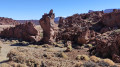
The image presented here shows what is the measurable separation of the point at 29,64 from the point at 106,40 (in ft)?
29.9

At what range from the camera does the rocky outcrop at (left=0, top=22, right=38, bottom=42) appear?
30.2 metres

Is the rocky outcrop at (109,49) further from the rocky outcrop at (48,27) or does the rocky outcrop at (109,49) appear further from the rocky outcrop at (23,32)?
the rocky outcrop at (23,32)

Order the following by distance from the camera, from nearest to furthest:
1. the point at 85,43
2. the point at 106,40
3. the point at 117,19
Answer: the point at 106,40 < the point at 85,43 < the point at 117,19

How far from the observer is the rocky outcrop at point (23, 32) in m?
30.2

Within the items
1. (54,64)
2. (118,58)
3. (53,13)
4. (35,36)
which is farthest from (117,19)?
(54,64)

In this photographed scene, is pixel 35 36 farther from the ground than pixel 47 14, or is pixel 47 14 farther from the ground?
pixel 47 14

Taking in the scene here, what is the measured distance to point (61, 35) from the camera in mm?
30125

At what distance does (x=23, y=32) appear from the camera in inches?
1272

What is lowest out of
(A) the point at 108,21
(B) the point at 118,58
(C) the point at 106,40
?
(B) the point at 118,58

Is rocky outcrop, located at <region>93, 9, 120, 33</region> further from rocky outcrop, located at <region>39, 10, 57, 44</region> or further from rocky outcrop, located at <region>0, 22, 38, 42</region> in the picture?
rocky outcrop, located at <region>0, 22, 38, 42</region>

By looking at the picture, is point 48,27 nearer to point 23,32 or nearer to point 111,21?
point 23,32

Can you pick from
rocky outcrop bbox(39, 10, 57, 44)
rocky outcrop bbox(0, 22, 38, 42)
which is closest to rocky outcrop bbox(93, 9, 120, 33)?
rocky outcrop bbox(39, 10, 57, 44)

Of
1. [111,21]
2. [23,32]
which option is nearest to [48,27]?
[23,32]

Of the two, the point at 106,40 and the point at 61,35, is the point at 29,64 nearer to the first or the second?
the point at 106,40
